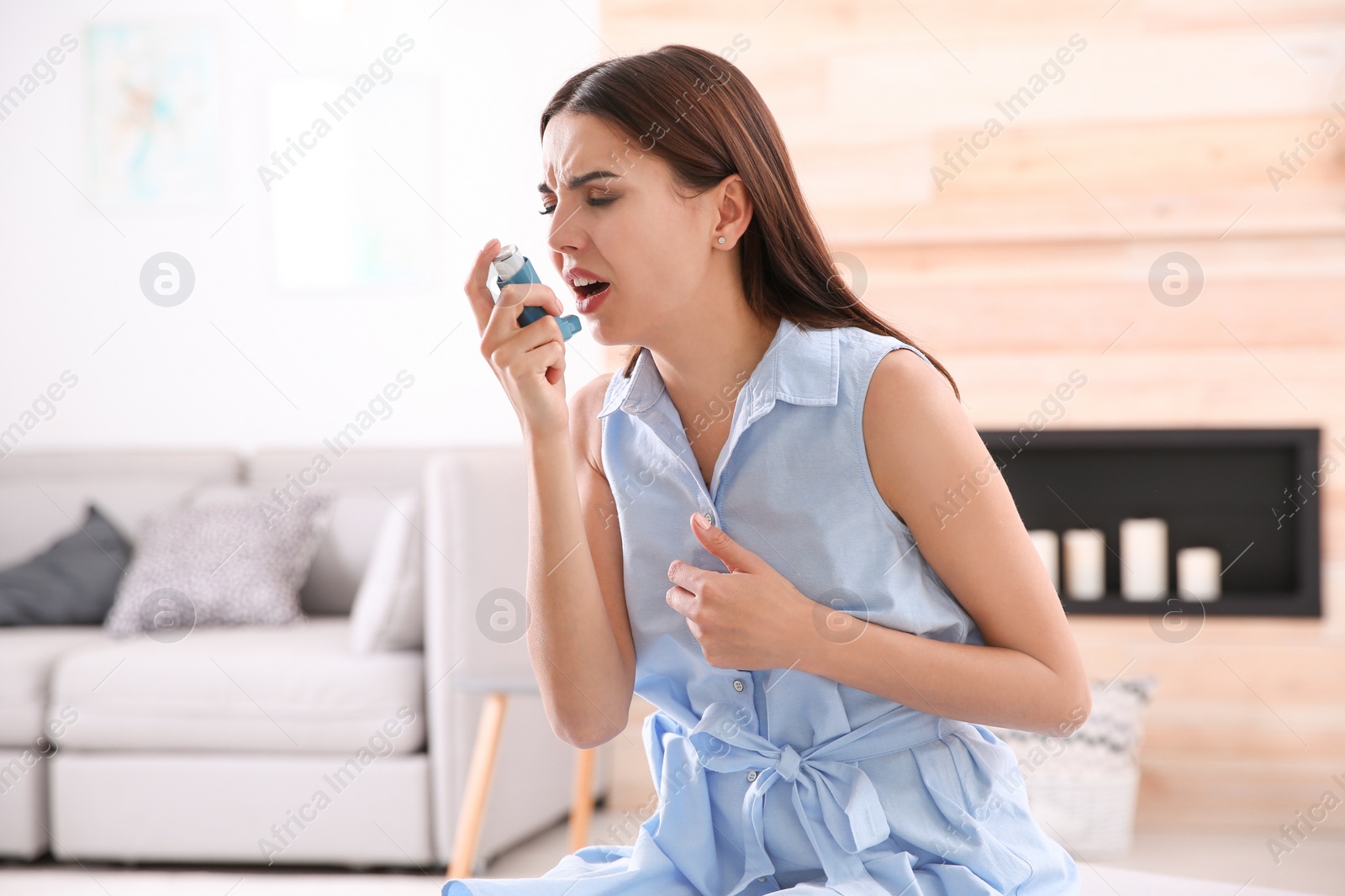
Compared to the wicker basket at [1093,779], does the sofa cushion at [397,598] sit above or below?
above

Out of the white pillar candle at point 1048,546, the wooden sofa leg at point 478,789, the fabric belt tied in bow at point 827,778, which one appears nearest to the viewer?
the fabric belt tied in bow at point 827,778

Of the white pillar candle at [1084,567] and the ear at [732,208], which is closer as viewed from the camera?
the ear at [732,208]

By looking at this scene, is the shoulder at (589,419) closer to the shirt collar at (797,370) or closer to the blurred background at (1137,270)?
the shirt collar at (797,370)

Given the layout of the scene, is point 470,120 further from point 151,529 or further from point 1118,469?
point 1118,469

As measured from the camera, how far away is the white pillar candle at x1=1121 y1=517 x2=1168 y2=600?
293cm

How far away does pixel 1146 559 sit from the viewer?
2928mm

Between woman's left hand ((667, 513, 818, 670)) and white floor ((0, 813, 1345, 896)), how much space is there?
1.81m

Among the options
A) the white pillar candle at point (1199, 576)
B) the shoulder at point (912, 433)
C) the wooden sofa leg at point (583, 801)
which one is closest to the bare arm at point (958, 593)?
the shoulder at point (912, 433)

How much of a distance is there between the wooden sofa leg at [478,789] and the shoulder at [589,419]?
1338mm

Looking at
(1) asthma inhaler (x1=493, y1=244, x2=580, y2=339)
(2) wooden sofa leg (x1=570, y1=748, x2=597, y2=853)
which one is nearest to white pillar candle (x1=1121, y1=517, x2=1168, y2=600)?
(2) wooden sofa leg (x1=570, y1=748, x2=597, y2=853)

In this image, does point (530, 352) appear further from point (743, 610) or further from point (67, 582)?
point (67, 582)

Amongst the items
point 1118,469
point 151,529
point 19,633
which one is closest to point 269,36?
point 151,529

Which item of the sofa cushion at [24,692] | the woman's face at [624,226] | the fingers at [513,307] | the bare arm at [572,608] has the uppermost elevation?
the woman's face at [624,226]

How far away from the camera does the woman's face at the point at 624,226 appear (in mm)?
970
